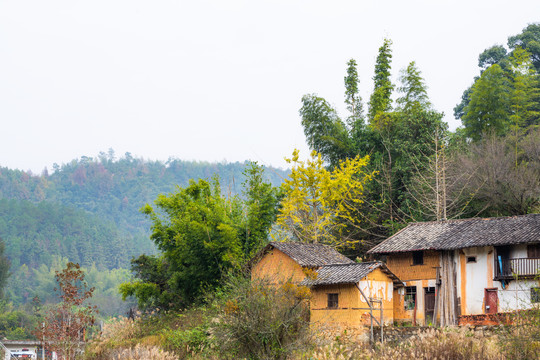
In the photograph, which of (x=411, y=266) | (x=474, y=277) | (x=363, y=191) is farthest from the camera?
(x=363, y=191)

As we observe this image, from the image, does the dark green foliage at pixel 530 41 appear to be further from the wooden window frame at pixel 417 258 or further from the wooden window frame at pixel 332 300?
the wooden window frame at pixel 332 300

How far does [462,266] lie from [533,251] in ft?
11.4

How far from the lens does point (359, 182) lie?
40.9 meters

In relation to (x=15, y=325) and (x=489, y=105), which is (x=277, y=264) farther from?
(x=15, y=325)

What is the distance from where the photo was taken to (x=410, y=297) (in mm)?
32438

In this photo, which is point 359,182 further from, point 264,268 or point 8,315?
point 8,315

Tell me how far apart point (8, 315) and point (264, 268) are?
4465cm

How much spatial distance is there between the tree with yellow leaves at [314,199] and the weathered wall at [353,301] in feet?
27.4

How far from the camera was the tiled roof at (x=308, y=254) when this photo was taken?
1201 inches

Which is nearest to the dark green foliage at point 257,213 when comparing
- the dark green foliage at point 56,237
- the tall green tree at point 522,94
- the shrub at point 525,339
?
the shrub at point 525,339

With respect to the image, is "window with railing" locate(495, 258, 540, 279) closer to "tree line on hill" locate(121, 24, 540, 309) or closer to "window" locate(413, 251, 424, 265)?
"window" locate(413, 251, 424, 265)

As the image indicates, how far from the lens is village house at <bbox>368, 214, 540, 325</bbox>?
2858cm

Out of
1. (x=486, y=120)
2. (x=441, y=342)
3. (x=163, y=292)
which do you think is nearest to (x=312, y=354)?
(x=441, y=342)

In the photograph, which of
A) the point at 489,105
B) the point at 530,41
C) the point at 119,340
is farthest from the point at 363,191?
the point at 530,41
